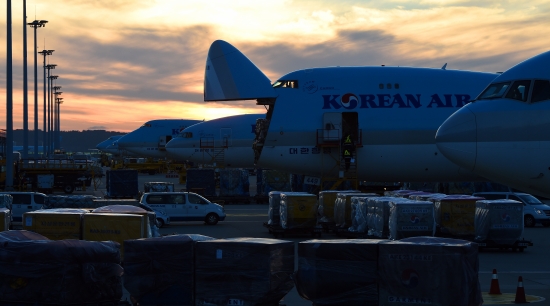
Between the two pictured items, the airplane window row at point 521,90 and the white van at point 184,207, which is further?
the white van at point 184,207

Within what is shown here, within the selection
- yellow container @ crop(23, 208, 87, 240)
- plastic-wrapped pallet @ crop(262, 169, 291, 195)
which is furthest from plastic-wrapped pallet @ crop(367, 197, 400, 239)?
plastic-wrapped pallet @ crop(262, 169, 291, 195)

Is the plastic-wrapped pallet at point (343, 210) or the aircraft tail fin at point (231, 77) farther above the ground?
the aircraft tail fin at point (231, 77)

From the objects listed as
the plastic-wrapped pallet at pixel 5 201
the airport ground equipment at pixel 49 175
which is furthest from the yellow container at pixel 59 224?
the airport ground equipment at pixel 49 175

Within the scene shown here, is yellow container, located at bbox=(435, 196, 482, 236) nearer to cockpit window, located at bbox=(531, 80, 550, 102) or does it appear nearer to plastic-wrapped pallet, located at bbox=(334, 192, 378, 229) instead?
plastic-wrapped pallet, located at bbox=(334, 192, 378, 229)

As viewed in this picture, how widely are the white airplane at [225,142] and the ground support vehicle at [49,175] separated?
848 cm

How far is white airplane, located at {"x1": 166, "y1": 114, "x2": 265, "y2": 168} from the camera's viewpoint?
172 feet

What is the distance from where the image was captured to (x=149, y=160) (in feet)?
314

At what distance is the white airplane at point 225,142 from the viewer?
52.3 meters

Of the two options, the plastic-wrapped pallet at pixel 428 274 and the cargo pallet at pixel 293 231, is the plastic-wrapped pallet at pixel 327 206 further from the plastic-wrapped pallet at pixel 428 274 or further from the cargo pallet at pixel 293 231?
the plastic-wrapped pallet at pixel 428 274

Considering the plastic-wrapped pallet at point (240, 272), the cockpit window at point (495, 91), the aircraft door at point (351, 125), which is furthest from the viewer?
the aircraft door at point (351, 125)

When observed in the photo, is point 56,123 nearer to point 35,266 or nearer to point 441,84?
point 441,84

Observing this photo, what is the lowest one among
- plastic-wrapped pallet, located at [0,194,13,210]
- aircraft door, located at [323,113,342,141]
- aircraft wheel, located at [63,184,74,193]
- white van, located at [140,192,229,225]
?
aircraft wheel, located at [63,184,74,193]

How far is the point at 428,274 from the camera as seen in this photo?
1162cm

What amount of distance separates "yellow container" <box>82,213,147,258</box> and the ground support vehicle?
3777 centimetres
